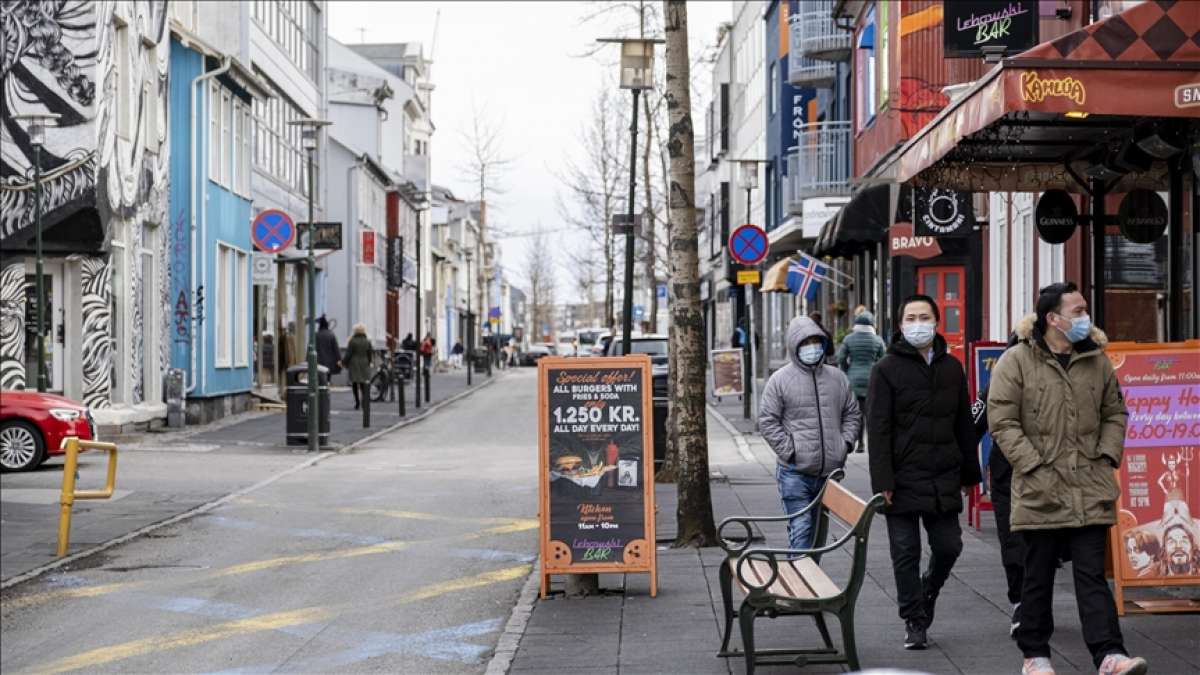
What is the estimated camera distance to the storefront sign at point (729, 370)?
35.9 metres

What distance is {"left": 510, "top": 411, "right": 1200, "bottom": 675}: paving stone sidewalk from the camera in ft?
29.1

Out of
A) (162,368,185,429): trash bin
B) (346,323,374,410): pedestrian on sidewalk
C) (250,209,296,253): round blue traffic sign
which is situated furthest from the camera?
(346,323,374,410): pedestrian on sidewalk

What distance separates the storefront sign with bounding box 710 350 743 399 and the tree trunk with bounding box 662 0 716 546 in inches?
827

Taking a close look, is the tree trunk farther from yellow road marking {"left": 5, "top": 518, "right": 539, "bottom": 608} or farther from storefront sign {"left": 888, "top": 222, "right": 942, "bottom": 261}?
storefront sign {"left": 888, "top": 222, "right": 942, "bottom": 261}

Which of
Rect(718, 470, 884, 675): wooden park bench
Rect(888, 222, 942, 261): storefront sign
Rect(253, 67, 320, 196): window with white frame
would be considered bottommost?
Rect(718, 470, 884, 675): wooden park bench

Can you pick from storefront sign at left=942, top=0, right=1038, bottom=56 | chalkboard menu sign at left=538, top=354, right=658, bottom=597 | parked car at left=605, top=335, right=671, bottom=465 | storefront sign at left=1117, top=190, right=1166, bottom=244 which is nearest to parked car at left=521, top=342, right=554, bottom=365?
parked car at left=605, top=335, right=671, bottom=465

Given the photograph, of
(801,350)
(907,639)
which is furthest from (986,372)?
(907,639)

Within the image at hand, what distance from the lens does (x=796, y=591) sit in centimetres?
849

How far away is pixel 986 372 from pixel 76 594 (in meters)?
7.04

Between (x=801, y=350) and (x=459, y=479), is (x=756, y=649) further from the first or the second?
(x=459, y=479)

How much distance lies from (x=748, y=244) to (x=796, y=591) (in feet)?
61.6

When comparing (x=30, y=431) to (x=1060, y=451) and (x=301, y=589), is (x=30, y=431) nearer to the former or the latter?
(x=301, y=589)

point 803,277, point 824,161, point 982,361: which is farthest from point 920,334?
point 824,161

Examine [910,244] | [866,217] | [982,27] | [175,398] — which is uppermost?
[982,27]
